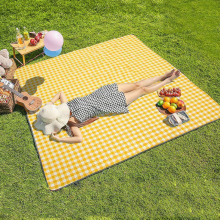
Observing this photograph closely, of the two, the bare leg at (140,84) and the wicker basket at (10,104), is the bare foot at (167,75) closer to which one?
the bare leg at (140,84)

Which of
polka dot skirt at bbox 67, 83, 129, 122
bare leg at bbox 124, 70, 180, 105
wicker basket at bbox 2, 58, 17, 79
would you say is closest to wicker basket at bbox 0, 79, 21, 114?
wicker basket at bbox 2, 58, 17, 79

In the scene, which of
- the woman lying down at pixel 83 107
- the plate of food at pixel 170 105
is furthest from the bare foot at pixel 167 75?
the plate of food at pixel 170 105

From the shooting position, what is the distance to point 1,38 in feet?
25.8

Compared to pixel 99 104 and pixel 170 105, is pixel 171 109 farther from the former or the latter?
pixel 99 104

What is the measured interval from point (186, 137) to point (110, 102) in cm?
183

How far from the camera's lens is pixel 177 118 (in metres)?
5.41

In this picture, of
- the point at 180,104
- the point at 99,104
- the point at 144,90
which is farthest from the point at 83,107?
the point at 180,104

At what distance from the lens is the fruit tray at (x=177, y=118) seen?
539 cm

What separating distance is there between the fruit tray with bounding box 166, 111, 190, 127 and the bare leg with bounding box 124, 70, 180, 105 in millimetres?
908

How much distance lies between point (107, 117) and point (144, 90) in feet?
3.90

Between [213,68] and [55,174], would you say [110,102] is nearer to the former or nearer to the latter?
[55,174]

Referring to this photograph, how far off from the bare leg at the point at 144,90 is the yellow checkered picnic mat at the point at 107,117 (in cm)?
15

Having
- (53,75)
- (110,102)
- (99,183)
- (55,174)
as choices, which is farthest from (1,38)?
(99,183)

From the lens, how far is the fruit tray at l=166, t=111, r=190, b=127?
17.7 ft
